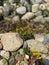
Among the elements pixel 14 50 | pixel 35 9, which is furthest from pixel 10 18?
pixel 14 50

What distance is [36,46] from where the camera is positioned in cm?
909

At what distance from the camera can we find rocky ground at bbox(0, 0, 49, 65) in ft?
28.6

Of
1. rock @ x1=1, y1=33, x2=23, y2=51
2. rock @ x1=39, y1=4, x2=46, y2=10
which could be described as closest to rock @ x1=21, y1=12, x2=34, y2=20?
rock @ x1=39, y1=4, x2=46, y2=10

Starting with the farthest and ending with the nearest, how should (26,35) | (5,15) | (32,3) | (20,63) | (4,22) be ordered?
1. (32,3)
2. (5,15)
3. (4,22)
4. (26,35)
5. (20,63)

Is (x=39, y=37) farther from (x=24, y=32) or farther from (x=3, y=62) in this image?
(x=3, y=62)

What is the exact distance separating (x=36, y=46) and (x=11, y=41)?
91 centimetres

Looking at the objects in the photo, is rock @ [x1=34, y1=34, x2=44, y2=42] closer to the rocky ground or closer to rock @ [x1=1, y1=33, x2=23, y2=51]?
the rocky ground

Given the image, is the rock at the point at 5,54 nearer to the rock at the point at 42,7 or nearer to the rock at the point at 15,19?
the rock at the point at 15,19

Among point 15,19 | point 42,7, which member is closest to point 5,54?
point 15,19

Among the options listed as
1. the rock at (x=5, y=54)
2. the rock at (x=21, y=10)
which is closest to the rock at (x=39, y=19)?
the rock at (x=21, y=10)

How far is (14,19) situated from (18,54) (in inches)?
116

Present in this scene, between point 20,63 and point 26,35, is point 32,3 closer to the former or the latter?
point 26,35

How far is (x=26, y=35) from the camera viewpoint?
976cm

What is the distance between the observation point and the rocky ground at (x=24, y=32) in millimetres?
8719
